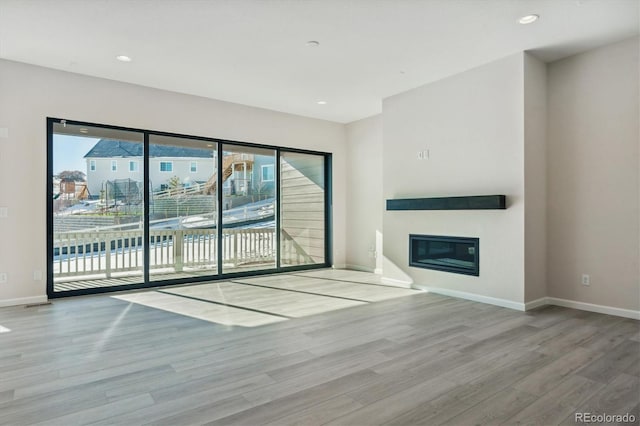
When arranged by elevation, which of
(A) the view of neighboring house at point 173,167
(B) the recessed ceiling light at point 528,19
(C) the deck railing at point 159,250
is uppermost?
(B) the recessed ceiling light at point 528,19

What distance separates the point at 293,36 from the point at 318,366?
3160 mm

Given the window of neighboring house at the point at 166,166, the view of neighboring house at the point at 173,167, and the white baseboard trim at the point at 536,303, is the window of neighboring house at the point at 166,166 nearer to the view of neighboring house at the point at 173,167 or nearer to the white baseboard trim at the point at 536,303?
the view of neighboring house at the point at 173,167

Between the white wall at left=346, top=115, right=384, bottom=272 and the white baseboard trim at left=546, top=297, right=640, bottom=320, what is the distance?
2.95 meters

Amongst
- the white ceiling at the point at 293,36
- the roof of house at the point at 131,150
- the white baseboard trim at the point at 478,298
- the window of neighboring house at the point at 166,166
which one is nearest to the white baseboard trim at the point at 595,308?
the white baseboard trim at the point at 478,298

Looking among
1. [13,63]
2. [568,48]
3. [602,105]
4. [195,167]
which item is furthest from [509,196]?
[13,63]

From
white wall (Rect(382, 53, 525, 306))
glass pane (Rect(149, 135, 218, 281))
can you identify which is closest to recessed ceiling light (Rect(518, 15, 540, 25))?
white wall (Rect(382, 53, 525, 306))

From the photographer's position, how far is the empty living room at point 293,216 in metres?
2.38

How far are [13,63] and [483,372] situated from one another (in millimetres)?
5986

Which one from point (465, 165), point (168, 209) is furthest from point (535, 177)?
point (168, 209)

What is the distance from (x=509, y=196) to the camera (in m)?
4.30

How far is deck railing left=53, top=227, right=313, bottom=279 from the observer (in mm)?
5039

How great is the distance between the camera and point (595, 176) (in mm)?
4141

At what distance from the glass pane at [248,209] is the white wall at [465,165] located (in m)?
2.20

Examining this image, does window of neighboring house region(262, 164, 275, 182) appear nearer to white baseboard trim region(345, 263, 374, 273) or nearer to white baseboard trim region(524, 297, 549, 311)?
white baseboard trim region(345, 263, 374, 273)
